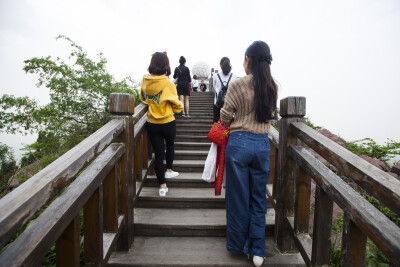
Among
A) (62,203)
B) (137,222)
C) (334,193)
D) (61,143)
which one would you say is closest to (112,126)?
(62,203)

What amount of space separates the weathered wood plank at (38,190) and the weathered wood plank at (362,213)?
145 centimetres

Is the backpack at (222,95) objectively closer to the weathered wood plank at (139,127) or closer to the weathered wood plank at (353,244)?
the weathered wood plank at (139,127)

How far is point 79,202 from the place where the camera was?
1.43 meters

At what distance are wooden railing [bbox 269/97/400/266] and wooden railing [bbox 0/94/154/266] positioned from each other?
145 cm

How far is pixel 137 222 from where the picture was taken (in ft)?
9.09

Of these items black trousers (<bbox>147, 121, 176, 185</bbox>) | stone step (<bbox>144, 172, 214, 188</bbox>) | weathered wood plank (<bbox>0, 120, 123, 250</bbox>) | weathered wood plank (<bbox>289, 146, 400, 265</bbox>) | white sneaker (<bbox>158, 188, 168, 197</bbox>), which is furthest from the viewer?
stone step (<bbox>144, 172, 214, 188</bbox>)

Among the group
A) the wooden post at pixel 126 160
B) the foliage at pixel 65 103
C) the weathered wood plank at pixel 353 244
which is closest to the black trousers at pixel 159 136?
the wooden post at pixel 126 160

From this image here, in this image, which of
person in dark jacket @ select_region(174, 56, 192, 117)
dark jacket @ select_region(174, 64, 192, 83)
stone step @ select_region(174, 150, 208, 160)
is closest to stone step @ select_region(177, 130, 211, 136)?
stone step @ select_region(174, 150, 208, 160)

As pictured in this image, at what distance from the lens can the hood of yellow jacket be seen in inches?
118

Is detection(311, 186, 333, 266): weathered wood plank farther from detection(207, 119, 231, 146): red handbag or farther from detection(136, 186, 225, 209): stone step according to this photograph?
detection(136, 186, 225, 209): stone step

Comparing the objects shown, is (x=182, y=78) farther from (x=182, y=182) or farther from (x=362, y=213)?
(x=362, y=213)

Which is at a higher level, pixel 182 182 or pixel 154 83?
pixel 154 83

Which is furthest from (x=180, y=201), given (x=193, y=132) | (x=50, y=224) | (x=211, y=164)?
(x=193, y=132)

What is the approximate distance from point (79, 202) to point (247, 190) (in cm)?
137
